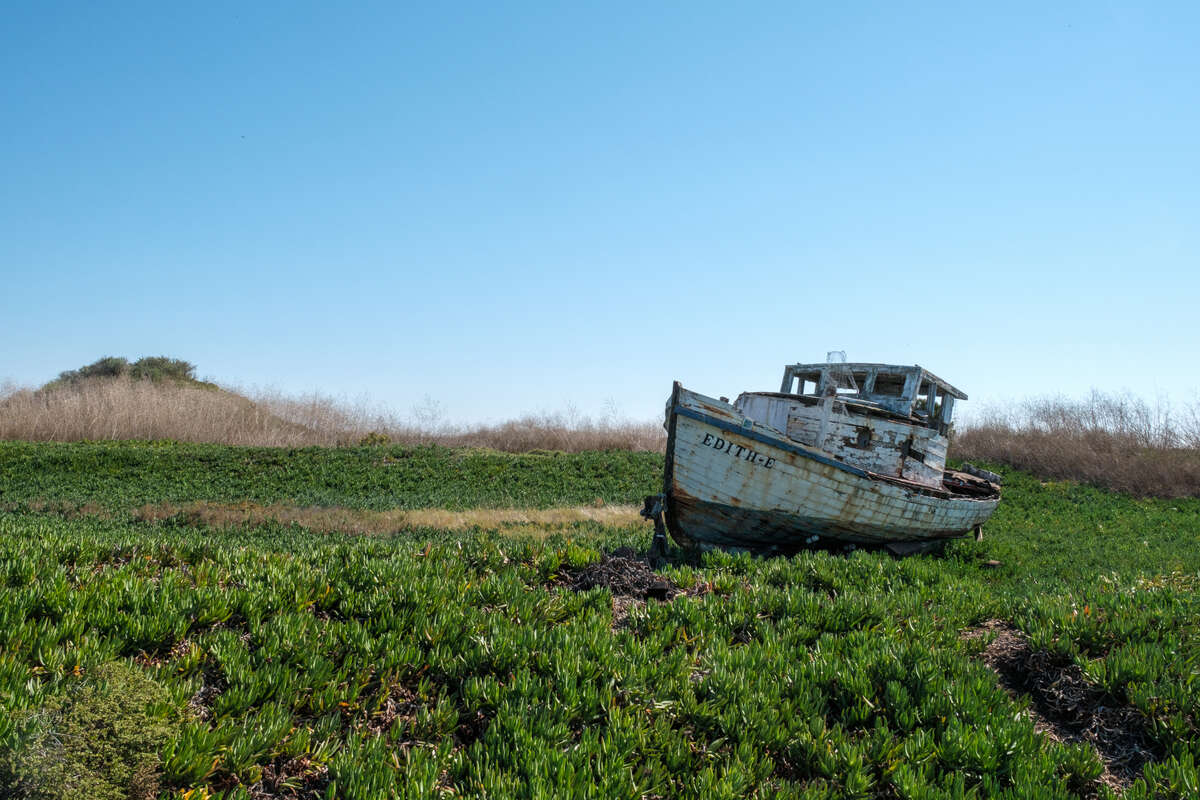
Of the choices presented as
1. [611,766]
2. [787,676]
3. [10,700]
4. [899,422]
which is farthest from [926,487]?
[10,700]

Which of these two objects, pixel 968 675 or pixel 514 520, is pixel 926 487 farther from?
pixel 514 520

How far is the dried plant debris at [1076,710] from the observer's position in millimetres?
5246

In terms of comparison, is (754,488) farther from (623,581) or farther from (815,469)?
(623,581)

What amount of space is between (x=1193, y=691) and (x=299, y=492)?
76.4ft

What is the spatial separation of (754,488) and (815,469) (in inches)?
44.7

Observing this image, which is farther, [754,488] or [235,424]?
[235,424]

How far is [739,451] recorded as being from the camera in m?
11.9

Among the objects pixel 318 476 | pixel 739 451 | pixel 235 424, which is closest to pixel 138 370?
pixel 235 424

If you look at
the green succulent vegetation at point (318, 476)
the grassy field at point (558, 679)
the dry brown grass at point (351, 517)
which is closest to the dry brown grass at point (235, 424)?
the green succulent vegetation at point (318, 476)

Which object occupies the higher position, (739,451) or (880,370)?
(880,370)

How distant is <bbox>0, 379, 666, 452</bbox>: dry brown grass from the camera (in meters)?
33.2

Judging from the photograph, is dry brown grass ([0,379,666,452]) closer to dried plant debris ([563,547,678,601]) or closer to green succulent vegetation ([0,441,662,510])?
green succulent vegetation ([0,441,662,510])

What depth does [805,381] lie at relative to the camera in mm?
16094

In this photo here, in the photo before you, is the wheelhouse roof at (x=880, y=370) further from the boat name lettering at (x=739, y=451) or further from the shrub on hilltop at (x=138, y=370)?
the shrub on hilltop at (x=138, y=370)
